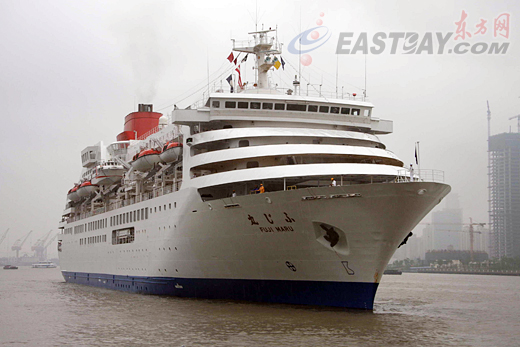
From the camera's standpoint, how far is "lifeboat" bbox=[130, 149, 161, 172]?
30.7 m

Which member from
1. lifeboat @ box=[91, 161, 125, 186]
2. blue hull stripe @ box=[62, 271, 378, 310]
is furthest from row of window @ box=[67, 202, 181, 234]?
blue hull stripe @ box=[62, 271, 378, 310]

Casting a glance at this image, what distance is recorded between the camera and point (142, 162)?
31.0 m

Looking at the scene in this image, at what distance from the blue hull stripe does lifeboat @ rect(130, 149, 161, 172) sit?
557 centimetres

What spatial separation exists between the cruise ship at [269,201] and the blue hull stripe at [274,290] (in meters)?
0.04

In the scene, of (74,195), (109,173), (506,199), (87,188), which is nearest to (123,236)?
(109,173)

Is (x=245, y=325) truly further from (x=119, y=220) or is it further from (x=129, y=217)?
(x=119, y=220)

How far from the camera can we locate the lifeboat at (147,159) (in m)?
30.7

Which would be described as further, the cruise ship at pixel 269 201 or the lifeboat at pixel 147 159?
the lifeboat at pixel 147 159

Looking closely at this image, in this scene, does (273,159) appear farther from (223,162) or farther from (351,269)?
(351,269)

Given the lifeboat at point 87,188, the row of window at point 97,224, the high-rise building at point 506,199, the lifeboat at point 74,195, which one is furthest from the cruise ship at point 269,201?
the high-rise building at point 506,199

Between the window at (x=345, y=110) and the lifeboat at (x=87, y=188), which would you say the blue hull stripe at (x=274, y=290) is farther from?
the lifeboat at (x=87, y=188)

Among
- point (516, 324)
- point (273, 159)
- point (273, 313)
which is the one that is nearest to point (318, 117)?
point (273, 159)

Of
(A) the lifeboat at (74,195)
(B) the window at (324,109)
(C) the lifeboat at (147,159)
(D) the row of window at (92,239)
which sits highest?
(B) the window at (324,109)

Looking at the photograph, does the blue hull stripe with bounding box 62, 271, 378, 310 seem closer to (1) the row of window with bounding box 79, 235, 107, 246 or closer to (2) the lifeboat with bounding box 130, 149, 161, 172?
(2) the lifeboat with bounding box 130, 149, 161, 172
